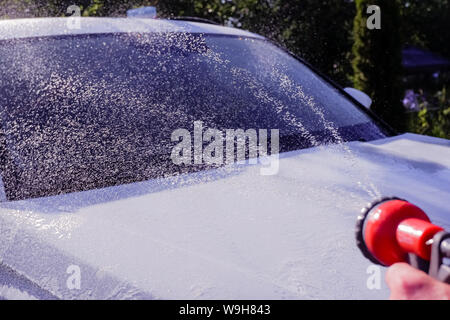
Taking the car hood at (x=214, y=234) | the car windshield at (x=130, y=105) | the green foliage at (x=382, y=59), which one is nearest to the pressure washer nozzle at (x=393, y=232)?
the car hood at (x=214, y=234)

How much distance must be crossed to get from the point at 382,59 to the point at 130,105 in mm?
5935

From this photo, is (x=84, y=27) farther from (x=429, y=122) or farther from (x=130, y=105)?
(x=429, y=122)

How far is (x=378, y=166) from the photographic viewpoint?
220 centimetres

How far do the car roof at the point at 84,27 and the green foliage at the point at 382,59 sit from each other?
4751mm

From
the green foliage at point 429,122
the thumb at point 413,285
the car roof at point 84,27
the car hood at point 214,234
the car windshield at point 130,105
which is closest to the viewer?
the thumb at point 413,285

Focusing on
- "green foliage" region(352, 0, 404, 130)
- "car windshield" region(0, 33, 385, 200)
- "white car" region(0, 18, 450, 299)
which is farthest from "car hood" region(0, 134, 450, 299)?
"green foliage" region(352, 0, 404, 130)

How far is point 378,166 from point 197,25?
54.4 inches

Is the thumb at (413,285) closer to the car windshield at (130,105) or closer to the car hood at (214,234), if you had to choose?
the car hood at (214,234)

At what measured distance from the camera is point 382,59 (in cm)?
768

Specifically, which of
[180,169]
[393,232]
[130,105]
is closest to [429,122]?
[130,105]

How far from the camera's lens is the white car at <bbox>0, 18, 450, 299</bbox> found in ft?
4.81

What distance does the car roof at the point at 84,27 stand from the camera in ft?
8.15

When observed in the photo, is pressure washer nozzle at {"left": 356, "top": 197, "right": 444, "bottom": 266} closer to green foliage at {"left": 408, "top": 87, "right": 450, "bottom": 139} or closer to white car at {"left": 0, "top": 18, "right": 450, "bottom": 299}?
white car at {"left": 0, "top": 18, "right": 450, "bottom": 299}
